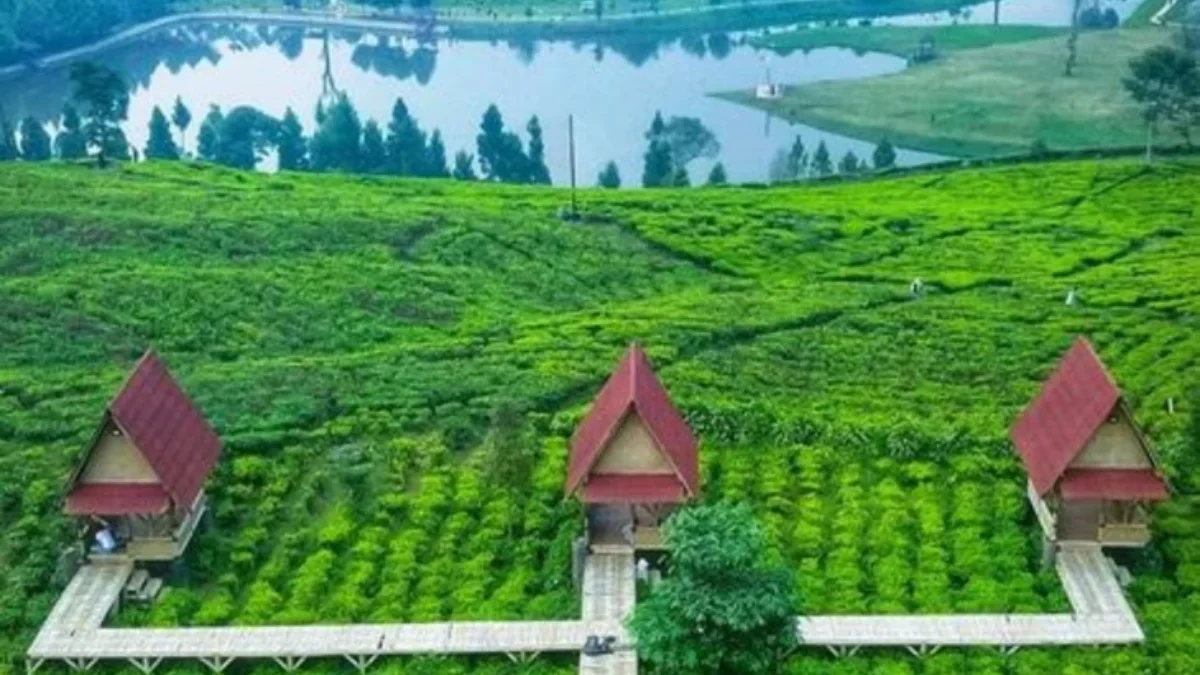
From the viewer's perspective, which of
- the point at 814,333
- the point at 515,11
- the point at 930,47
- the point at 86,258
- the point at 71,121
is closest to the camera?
the point at 814,333

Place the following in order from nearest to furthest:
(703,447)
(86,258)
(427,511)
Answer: (427,511) < (703,447) < (86,258)

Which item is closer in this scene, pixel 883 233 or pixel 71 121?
pixel 883 233

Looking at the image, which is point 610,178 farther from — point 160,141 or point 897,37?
point 897,37

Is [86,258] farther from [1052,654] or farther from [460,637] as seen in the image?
[1052,654]

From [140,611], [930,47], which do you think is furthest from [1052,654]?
[930,47]

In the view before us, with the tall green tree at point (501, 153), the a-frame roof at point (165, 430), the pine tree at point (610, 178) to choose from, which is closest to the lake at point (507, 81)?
the tall green tree at point (501, 153)

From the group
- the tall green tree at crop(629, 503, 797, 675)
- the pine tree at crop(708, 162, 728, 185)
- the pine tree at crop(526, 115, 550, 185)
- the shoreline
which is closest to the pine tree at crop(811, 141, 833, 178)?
the pine tree at crop(708, 162, 728, 185)
